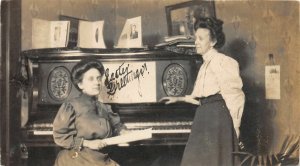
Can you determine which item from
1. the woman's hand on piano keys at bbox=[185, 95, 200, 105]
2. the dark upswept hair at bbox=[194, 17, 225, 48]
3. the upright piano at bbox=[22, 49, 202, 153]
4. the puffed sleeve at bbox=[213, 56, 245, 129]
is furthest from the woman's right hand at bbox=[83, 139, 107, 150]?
the dark upswept hair at bbox=[194, 17, 225, 48]

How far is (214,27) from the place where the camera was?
234cm

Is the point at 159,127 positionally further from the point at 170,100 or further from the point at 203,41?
the point at 203,41

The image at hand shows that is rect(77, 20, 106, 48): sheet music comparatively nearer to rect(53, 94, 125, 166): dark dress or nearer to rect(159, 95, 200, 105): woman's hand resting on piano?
rect(53, 94, 125, 166): dark dress

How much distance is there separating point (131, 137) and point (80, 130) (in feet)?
0.92

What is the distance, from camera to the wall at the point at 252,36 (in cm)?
237

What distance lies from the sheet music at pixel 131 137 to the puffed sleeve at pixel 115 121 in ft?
0.14

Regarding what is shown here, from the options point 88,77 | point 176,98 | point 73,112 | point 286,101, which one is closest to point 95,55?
point 88,77

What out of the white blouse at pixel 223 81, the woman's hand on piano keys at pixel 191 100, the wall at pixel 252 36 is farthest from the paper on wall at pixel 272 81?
the woman's hand on piano keys at pixel 191 100

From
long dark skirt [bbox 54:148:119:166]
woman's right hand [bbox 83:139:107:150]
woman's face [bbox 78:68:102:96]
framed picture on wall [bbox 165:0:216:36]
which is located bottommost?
long dark skirt [bbox 54:148:119:166]

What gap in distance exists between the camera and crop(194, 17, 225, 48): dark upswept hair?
2338 mm

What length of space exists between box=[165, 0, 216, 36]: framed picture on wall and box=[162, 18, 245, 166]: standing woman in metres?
0.11

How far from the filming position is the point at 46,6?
243cm

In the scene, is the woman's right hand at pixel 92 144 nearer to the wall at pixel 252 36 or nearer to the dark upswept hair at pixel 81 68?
the dark upswept hair at pixel 81 68

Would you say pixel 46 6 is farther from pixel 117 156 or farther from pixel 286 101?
pixel 286 101
